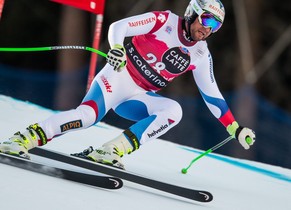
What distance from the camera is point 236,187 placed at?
482 centimetres

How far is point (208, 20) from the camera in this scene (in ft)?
14.1

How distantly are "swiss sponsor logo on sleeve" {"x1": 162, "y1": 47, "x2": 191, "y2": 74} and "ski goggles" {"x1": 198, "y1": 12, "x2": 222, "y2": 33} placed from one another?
23 cm

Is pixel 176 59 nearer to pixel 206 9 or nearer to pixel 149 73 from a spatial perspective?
pixel 149 73

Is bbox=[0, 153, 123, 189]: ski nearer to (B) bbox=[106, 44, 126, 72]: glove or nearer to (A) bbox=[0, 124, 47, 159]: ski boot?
(A) bbox=[0, 124, 47, 159]: ski boot

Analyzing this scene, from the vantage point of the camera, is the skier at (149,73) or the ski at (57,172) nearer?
the ski at (57,172)

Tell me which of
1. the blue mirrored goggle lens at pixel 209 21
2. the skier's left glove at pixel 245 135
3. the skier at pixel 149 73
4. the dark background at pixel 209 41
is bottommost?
the dark background at pixel 209 41

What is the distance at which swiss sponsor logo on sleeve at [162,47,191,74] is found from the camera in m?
4.40

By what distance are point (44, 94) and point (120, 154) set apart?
467 cm

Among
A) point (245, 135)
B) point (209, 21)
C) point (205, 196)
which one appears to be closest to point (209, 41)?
point (245, 135)

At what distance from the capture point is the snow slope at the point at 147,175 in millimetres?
3252

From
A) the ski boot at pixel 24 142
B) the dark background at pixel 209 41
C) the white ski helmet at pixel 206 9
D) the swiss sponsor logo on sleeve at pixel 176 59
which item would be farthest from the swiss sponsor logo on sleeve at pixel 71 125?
the dark background at pixel 209 41

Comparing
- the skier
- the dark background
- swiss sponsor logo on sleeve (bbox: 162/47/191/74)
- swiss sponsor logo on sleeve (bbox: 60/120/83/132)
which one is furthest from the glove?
the dark background

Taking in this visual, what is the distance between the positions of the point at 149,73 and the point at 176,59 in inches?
7.3

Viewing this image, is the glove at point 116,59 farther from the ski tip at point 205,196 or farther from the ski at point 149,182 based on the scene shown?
the ski tip at point 205,196
